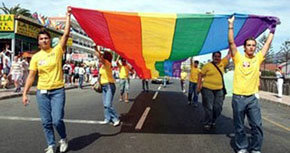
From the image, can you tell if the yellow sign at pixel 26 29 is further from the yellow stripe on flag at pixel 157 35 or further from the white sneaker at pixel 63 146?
the white sneaker at pixel 63 146

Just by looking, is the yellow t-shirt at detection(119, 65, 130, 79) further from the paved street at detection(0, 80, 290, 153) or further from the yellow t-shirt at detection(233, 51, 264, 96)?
the yellow t-shirt at detection(233, 51, 264, 96)

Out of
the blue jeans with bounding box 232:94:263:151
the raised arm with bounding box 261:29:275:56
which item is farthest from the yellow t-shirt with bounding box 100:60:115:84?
the raised arm with bounding box 261:29:275:56

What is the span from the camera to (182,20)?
627 centimetres

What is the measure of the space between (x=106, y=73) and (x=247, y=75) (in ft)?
11.9

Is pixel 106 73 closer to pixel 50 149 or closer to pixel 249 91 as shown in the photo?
pixel 50 149

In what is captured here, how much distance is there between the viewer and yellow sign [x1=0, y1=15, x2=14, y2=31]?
72.4ft

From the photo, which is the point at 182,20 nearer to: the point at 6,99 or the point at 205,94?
the point at 205,94

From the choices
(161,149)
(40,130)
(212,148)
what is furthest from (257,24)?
(40,130)

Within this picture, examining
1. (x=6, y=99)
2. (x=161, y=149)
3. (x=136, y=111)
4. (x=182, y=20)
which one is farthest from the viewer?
(x=6, y=99)

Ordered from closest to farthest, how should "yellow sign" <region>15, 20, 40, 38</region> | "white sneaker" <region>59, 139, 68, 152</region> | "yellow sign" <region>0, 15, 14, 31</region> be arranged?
"white sneaker" <region>59, 139, 68, 152</region> < "yellow sign" <region>0, 15, 14, 31</region> < "yellow sign" <region>15, 20, 40, 38</region>

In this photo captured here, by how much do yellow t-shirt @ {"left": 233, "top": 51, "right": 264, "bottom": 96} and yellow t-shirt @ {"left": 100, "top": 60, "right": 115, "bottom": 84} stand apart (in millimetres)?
3366

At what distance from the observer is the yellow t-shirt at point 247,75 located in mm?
5258

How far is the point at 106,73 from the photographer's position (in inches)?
312

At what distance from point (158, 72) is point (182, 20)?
13.7ft
